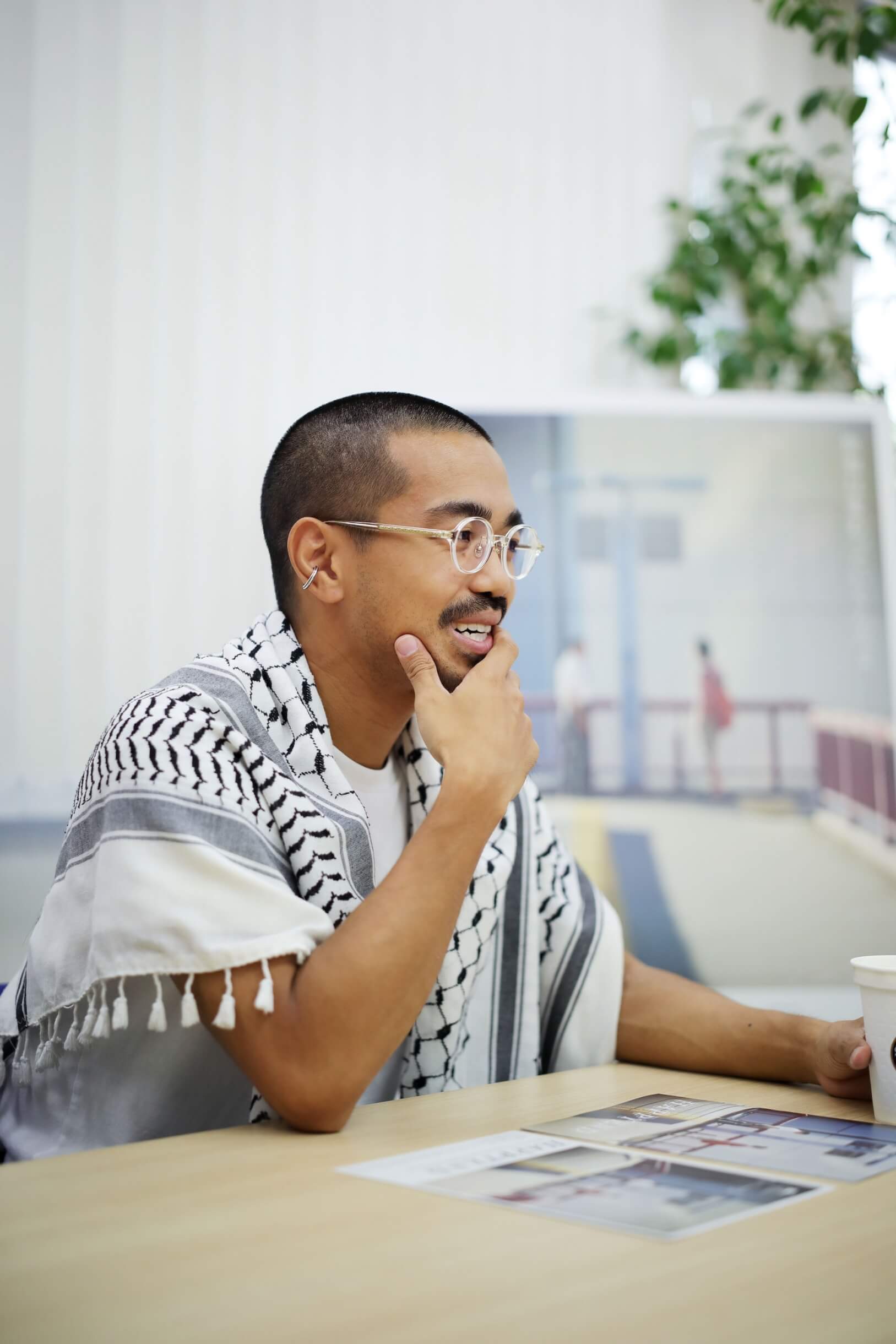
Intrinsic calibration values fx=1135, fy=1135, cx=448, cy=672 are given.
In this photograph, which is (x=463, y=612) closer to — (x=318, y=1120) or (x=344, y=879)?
(x=344, y=879)

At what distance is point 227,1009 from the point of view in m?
1.00

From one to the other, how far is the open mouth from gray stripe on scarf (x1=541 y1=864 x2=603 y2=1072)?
0.38 meters

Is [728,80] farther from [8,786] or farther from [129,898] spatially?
[129,898]

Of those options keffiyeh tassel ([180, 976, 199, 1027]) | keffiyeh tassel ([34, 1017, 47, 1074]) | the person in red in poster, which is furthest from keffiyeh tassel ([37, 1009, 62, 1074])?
the person in red in poster

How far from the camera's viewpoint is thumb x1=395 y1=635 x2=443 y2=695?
1.40m

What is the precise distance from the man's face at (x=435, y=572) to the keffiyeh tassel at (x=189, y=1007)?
586 millimetres

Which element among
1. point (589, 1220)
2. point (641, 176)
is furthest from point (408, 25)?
point (589, 1220)

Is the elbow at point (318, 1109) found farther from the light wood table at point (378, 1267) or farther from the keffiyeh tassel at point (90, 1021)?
the keffiyeh tassel at point (90, 1021)

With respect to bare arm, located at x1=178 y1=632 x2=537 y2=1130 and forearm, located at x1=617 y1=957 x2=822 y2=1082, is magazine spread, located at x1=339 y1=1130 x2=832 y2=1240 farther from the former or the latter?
forearm, located at x1=617 y1=957 x2=822 y2=1082

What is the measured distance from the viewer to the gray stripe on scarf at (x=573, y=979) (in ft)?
4.88

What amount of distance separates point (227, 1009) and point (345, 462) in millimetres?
832

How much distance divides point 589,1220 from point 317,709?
77 cm

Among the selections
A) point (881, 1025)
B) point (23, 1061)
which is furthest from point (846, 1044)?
point (23, 1061)

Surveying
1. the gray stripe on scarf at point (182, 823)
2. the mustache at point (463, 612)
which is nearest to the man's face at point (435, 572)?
the mustache at point (463, 612)
